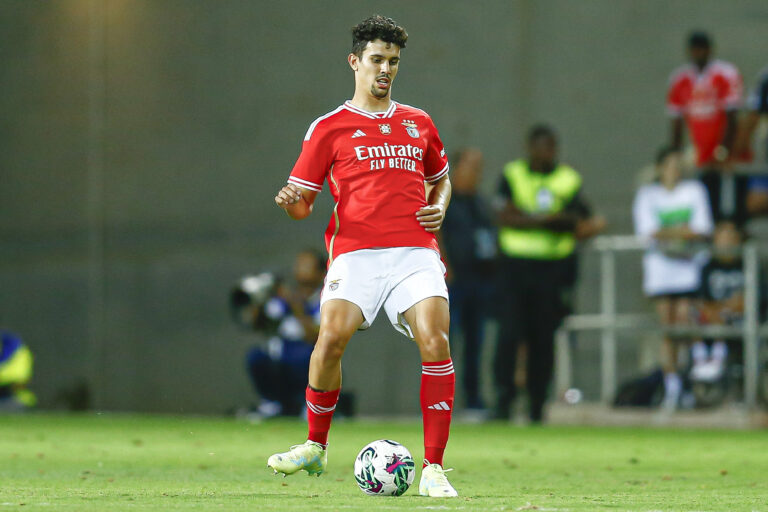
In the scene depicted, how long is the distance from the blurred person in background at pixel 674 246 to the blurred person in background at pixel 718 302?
10 centimetres

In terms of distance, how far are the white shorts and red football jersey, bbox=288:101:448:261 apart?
1.9 inches

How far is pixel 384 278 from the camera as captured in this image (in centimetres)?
636

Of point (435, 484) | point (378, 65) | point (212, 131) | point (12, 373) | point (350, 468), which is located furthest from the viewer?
point (212, 131)

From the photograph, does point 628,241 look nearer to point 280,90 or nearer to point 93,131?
point 280,90

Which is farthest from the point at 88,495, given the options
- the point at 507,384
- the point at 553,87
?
the point at 553,87

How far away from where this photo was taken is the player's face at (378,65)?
6.42 metres

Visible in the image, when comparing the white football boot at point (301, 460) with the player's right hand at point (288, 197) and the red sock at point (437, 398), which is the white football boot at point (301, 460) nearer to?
the red sock at point (437, 398)

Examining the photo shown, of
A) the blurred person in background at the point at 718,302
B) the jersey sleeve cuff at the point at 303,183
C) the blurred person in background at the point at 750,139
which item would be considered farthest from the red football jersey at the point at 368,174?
the blurred person in background at the point at 750,139

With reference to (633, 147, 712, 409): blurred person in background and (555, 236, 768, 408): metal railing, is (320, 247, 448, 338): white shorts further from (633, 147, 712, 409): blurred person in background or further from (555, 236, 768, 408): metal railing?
(633, 147, 712, 409): blurred person in background

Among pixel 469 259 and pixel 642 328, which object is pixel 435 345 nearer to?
pixel 642 328

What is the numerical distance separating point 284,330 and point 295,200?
7267 millimetres

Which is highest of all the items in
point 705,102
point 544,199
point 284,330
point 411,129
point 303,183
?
point 705,102

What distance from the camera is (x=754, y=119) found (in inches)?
506

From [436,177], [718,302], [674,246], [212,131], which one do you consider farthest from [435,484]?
[212,131]
